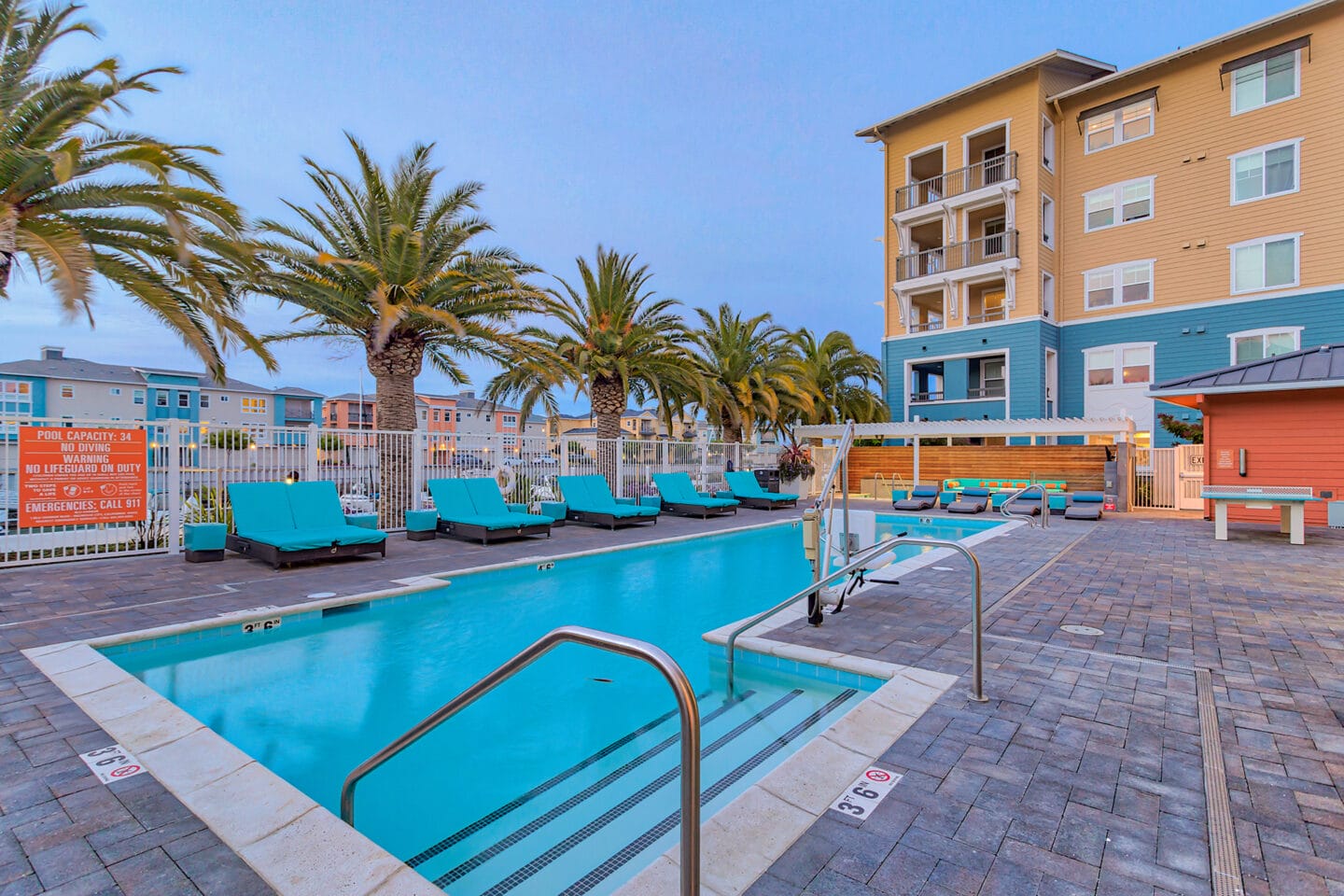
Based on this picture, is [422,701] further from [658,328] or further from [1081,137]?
[1081,137]

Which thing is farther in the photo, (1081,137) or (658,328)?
(1081,137)

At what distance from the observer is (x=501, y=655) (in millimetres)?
5809

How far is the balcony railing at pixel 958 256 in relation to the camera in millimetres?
20766

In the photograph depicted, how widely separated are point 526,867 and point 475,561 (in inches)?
267

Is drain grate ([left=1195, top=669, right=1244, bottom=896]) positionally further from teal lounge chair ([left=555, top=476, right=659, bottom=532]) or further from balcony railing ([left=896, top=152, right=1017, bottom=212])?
balcony railing ([left=896, top=152, right=1017, bottom=212])

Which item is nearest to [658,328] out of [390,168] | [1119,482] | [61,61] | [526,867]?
[390,168]

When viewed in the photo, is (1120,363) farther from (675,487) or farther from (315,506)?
(315,506)

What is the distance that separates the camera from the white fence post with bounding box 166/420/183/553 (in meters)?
9.08

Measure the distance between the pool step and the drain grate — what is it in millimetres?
1935

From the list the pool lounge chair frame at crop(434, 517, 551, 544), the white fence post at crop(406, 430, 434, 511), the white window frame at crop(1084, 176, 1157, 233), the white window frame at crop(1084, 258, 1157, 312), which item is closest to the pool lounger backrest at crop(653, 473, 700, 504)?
the pool lounge chair frame at crop(434, 517, 551, 544)

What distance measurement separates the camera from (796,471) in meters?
22.9

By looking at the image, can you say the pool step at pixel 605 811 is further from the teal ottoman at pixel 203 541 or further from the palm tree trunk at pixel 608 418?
the palm tree trunk at pixel 608 418

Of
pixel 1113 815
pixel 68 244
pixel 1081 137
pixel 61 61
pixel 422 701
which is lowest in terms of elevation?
pixel 422 701

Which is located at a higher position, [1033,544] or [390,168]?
[390,168]
